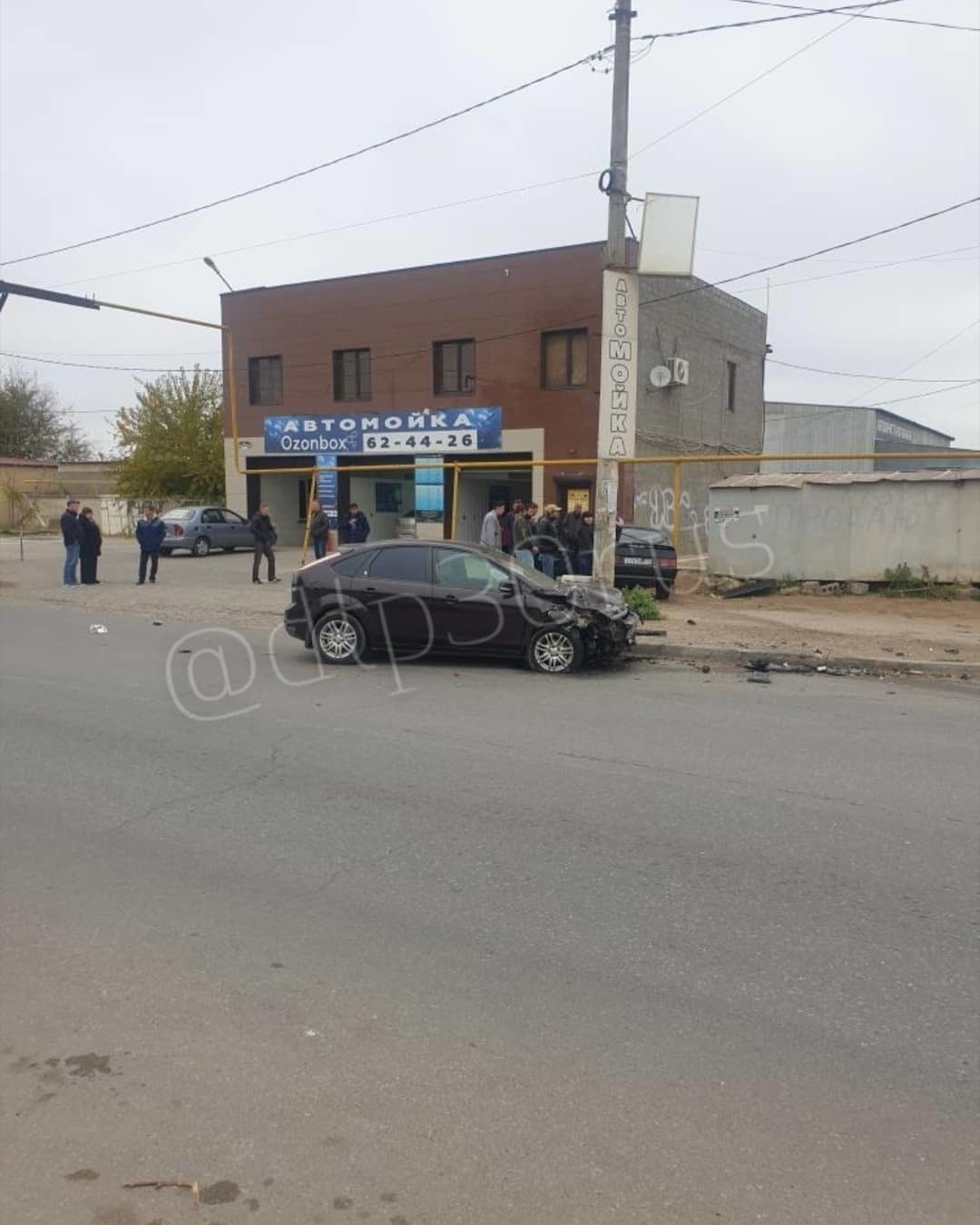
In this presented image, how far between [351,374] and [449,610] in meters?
20.9

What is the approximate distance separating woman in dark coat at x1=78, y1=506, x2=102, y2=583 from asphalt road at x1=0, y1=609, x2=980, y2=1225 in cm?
1334

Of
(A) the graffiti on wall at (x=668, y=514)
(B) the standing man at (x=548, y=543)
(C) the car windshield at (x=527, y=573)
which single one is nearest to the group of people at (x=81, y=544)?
(B) the standing man at (x=548, y=543)

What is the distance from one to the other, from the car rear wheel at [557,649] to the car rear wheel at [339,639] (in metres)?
1.94

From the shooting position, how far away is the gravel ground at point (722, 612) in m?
11.9

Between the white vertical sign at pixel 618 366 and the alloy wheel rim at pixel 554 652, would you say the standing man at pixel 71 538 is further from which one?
the alloy wheel rim at pixel 554 652

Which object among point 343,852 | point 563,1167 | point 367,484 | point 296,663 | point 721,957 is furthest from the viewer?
point 367,484

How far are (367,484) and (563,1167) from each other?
29.8m

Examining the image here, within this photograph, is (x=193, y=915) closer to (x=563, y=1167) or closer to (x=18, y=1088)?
(x=18, y=1088)

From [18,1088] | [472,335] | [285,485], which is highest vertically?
[472,335]

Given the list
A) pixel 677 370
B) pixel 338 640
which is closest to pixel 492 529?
pixel 338 640

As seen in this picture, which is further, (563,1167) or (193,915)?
(193,915)

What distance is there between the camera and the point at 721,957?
3922mm

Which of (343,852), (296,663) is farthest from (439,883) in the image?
(296,663)

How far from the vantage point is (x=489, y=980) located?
12.3 ft
